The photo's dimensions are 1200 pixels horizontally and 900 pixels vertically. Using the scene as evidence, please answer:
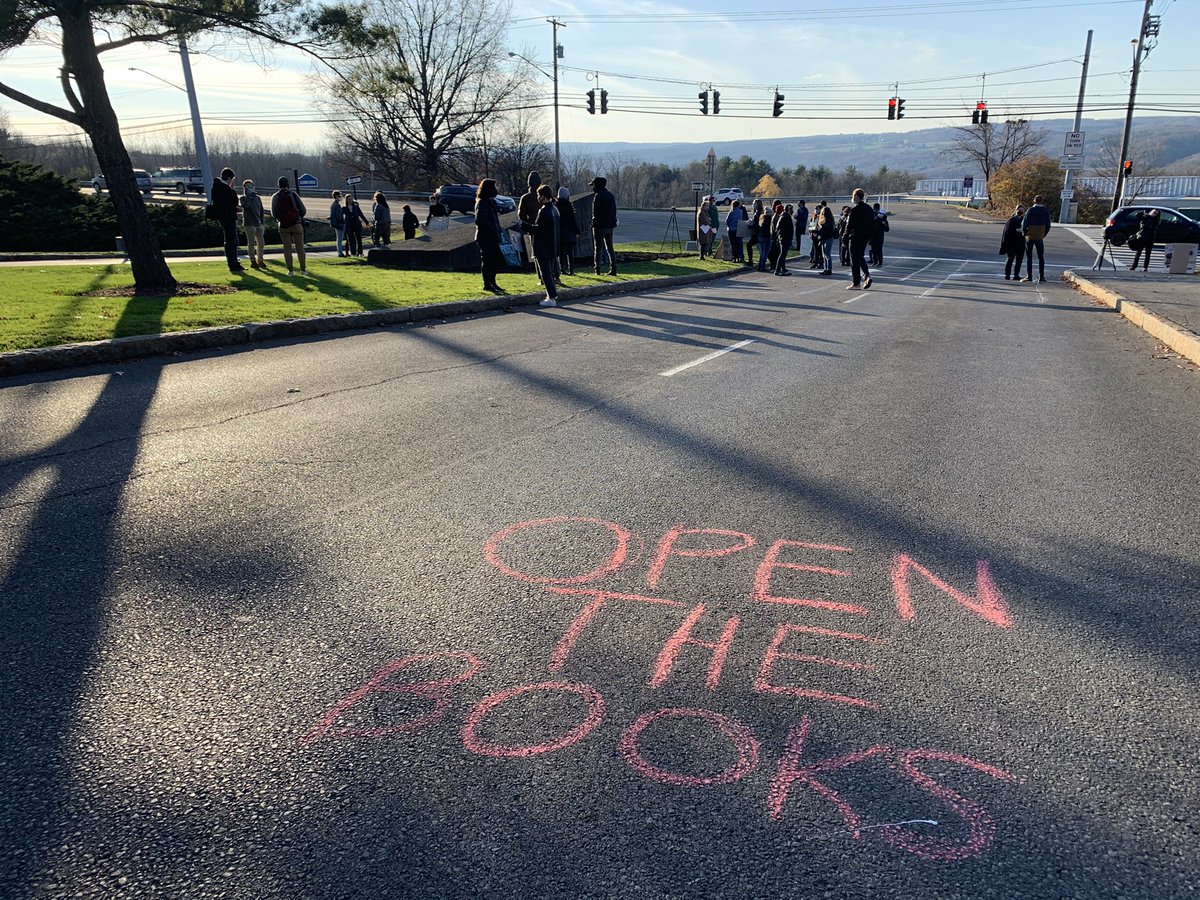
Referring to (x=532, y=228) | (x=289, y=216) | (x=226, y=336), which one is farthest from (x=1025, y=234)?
(x=226, y=336)

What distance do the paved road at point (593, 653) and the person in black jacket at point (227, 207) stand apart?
1029 centimetres

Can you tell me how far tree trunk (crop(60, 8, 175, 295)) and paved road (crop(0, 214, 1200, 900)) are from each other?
6757 millimetres

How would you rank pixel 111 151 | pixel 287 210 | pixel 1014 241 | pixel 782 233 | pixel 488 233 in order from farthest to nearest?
pixel 782 233
pixel 1014 241
pixel 287 210
pixel 488 233
pixel 111 151

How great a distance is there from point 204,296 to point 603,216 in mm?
9116

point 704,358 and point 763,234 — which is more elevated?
point 763,234

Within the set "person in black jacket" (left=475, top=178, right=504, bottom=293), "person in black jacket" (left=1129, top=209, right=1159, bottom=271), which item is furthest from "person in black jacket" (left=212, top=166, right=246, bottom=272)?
"person in black jacket" (left=1129, top=209, right=1159, bottom=271)

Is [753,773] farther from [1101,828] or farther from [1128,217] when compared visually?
[1128,217]

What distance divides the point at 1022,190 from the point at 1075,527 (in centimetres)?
6103

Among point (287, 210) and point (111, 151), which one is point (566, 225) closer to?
point (287, 210)

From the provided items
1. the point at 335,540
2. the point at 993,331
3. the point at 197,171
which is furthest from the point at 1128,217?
the point at 197,171

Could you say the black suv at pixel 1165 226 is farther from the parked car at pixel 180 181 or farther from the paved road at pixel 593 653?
the parked car at pixel 180 181

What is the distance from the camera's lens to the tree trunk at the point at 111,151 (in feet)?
37.9

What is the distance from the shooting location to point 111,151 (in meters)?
12.0

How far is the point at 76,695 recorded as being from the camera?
284 centimetres
